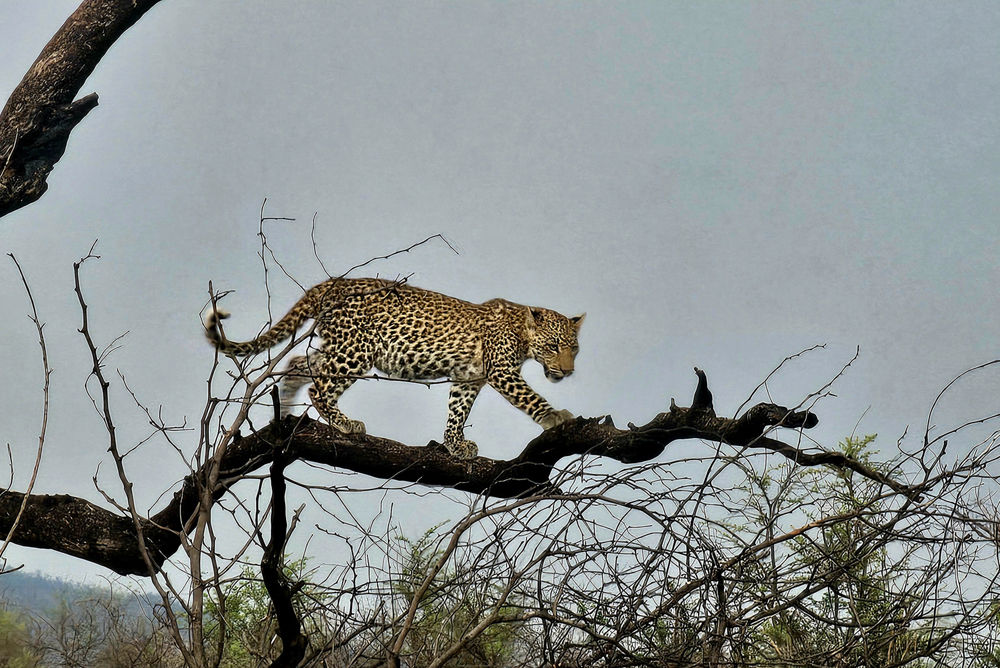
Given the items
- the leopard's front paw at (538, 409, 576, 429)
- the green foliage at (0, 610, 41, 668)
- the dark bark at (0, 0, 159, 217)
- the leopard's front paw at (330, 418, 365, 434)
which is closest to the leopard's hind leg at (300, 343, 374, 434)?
the leopard's front paw at (330, 418, 365, 434)

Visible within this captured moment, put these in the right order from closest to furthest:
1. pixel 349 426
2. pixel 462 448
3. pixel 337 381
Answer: pixel 349 426 → pixel 337 381 → pixel 462 448

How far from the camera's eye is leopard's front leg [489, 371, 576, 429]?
545 cm

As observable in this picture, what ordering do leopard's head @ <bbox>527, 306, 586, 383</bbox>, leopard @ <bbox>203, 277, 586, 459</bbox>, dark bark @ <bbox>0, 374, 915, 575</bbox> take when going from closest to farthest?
dark bark @ <bbox>0, 374, 915, 575</bbox>
leopard @ <bbox>203, 277, 586, 459</bbox>
leopard's head @ <bbox>527, 306, 586, 383</bbox>

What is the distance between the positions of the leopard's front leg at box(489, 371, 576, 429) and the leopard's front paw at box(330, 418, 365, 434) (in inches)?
29.6

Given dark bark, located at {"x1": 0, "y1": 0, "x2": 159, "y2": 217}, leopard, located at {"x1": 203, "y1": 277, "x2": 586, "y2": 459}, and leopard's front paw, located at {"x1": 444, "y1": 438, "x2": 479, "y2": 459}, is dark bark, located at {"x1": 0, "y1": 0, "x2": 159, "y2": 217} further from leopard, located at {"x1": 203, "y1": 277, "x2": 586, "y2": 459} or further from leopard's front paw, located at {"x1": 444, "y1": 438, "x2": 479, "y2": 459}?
leopard's front paw, located at {"x1": 444, "y1": 438, "x2": 479, "y2": 459}

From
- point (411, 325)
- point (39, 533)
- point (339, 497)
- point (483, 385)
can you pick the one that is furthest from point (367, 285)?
point (339, 497)

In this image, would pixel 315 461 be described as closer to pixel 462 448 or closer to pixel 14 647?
pixel 462 448

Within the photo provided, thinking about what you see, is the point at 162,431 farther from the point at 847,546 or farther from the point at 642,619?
the point at 847,546

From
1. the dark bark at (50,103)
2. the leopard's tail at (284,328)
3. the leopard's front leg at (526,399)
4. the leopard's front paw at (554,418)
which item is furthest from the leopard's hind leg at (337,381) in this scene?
the dark bark at (50,103)

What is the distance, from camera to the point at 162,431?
122 inches

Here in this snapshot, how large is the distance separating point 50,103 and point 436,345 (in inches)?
95.2

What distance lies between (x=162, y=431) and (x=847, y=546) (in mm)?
2066

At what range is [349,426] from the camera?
5398 millimetres

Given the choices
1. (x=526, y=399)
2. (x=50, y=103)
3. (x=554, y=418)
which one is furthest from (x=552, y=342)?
(x=50, y=103)
